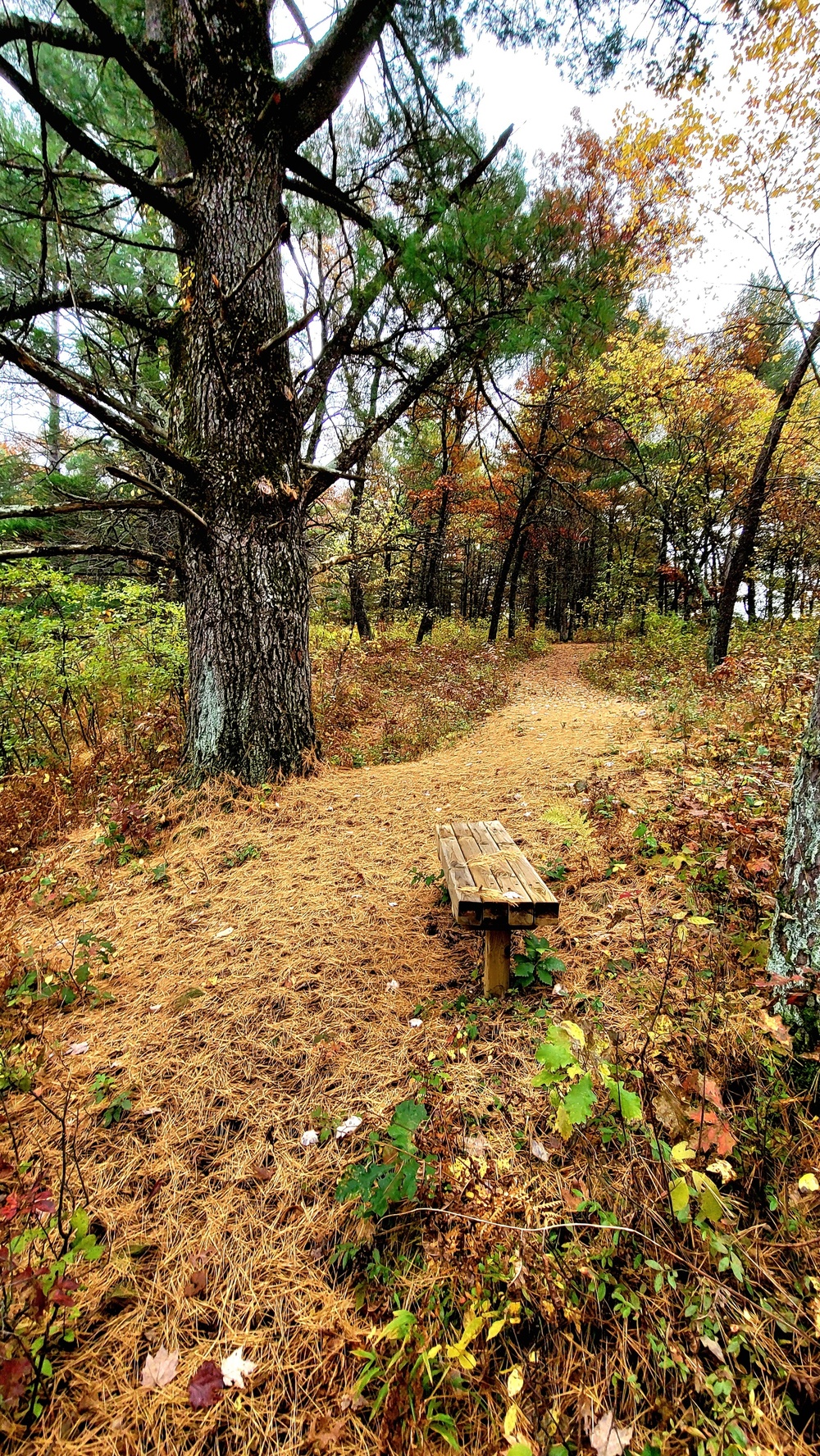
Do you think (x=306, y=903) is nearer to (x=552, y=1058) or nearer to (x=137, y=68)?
(x=552, y=1058)

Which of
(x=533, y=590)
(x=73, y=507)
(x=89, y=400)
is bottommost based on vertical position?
(x=73, y=507)

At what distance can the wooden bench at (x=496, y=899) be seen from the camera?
212 centimetres

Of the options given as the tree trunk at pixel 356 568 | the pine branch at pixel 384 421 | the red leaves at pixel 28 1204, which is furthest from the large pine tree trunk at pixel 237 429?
the tree trunk at pixel 356 568

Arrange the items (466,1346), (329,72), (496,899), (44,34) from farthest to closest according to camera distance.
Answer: (329,72) < (44,34) < (496,899) < (466,1346)

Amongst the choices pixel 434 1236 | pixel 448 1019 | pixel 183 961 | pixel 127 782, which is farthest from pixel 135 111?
pixel 434 1236

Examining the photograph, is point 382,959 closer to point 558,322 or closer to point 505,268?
point 558,322

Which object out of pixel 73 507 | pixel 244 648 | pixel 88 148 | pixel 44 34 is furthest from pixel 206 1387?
pixel 44 34

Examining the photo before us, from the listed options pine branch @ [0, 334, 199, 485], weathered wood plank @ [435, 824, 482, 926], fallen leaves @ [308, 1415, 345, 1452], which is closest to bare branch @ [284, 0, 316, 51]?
pine branch @ [0, 334, 199, 485]

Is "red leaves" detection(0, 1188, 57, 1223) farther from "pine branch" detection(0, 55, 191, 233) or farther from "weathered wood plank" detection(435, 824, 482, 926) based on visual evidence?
"pine branch" detection(0, 55, 191, 233)

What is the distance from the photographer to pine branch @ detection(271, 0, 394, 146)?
3.55m

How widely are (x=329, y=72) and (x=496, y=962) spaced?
6.12m

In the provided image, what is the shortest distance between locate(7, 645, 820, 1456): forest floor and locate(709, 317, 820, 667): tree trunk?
6.92 meters

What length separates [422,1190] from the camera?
156cm

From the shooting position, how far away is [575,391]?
36.1 feet
